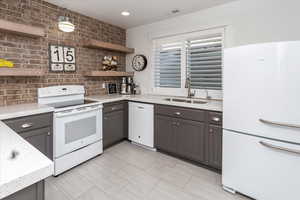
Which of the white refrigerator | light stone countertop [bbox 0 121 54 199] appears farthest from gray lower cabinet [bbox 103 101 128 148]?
light stone countertop [bbox 0 121 54 199]

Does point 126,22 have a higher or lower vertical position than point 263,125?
higher

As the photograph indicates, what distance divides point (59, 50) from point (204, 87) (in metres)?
2.54

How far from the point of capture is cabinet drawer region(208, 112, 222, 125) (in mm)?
2191

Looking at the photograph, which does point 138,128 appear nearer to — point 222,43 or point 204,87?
point 204,87

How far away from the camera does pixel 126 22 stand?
139 inches

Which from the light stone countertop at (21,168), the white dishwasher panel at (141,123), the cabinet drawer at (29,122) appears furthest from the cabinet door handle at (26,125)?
the white dishwasher panel at (141,123)

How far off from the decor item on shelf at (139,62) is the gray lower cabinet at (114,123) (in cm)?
96

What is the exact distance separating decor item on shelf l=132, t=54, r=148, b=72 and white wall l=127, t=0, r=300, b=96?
571 mm

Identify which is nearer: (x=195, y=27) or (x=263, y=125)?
(x=263, y=125)

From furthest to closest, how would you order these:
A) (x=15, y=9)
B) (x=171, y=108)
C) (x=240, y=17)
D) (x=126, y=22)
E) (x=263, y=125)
→ (x=126, y=22) → (x=171, y=108) → (x=240, y=17) → (x=15, y=9) → (x=263, y=125)

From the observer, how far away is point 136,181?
2.14 meters

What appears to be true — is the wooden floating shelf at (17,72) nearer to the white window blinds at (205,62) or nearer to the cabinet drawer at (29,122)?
the cabinet drawer at (29,122)

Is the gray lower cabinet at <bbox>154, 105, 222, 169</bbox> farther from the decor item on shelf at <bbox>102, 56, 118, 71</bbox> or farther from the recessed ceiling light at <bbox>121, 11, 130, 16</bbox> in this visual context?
the recessed ceiling light at <bbox>121, 11, 130, 16</bbox>

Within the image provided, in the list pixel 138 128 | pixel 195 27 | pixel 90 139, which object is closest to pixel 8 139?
pixel 90 139
